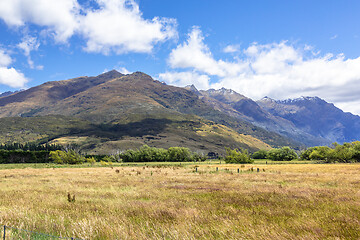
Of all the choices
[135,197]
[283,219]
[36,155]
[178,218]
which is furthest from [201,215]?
[36,155]

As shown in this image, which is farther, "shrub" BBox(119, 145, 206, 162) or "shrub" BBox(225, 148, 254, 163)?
"shrub" BBox(119, 145, 206, 162)

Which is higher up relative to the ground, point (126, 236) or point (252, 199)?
point (126, 236)

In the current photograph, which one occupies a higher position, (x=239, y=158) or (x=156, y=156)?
(x=239, y=158)

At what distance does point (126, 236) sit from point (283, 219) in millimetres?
6111

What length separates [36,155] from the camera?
103938 millimetres

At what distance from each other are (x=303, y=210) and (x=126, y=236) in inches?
328

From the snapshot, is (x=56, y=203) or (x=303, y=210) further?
(x=56, y=203)

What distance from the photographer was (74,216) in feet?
30.9

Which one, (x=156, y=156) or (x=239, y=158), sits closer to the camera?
(x=239, y=158)

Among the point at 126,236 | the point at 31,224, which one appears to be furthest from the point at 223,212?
the point at 31,224

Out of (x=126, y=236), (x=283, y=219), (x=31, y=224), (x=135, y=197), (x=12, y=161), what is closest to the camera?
(x=126, y=236)

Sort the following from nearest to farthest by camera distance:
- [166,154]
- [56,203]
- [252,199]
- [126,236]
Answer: [126,236]
[56,203]
[252,199]
[166,154]

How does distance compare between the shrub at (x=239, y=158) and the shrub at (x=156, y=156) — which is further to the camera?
the shrub at (x=156, y=156)

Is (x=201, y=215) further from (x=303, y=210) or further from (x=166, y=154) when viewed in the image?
(x=166, y=154)
